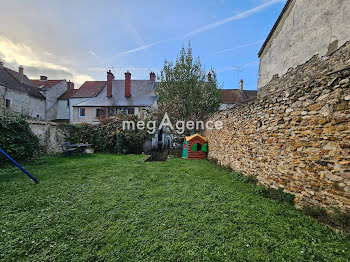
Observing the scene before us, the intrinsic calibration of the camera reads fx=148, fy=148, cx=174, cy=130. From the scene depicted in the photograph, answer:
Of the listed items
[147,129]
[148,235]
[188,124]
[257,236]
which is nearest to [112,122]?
[147,129]

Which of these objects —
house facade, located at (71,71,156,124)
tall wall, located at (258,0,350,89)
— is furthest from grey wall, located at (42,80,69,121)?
tall wall, located at (258,0,350,89)

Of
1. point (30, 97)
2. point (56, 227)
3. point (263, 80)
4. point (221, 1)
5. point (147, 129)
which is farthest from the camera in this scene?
point (30, 97)

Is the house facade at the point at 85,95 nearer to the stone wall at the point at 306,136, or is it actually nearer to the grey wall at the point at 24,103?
the grey wall at the point at 24,103

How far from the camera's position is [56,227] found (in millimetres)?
2389

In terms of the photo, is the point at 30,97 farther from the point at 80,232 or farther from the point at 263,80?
the point at 263,80

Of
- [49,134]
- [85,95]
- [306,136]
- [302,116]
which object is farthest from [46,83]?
[306,136]

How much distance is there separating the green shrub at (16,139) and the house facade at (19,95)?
916cm

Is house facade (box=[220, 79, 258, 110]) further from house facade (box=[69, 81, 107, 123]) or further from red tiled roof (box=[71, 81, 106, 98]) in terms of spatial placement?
red tiled roof (box=[71, 81, 106, 98])

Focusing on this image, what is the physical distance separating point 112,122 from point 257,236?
11111mm

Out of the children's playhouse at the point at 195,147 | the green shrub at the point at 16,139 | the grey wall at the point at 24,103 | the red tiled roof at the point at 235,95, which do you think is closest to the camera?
the green shrub at the point at 16,139

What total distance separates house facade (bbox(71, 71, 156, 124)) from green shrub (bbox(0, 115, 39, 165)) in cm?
825

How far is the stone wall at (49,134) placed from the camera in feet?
26.7

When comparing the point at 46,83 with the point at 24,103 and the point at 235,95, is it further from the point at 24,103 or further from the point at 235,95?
the point at 235,95

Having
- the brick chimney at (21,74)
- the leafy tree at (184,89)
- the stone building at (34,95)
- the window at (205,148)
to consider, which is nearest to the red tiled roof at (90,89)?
the stone building at (34,95)
